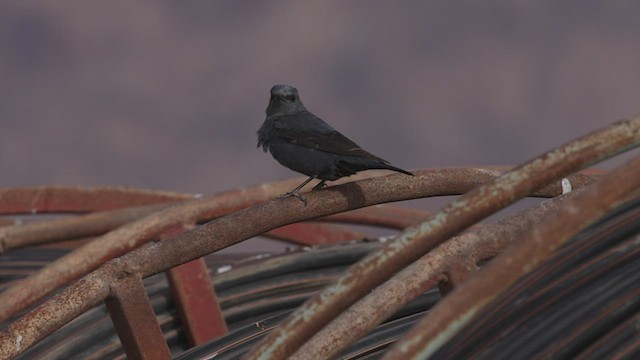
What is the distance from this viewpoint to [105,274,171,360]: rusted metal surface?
7.94m

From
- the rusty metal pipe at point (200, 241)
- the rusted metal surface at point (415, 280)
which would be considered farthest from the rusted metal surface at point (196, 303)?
the rusted metal surface at point (415, 280)

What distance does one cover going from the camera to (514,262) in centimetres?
505

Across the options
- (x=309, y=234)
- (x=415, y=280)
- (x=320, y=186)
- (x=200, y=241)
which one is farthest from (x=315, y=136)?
(x=309, y=234)

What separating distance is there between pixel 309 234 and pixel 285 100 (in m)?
8.55

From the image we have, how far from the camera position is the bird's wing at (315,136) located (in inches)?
313

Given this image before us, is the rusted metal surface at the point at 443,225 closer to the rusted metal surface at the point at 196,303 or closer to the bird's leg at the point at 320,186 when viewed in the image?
the bird's leg at the point at 320,186

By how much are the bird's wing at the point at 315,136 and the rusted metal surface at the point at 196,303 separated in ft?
11.1

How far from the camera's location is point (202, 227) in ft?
25.0

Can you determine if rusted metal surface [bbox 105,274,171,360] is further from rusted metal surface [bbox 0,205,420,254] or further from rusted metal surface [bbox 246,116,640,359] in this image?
rusted metal surface [bbox 0,205,420,254]

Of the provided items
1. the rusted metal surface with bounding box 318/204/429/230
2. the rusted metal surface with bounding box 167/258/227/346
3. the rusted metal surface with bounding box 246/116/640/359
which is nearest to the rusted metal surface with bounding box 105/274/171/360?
the rusted metal surface with bounding box 246/116/640/359

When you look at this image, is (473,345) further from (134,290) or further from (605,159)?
(134,290)

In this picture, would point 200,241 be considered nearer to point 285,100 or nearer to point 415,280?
point 415,280

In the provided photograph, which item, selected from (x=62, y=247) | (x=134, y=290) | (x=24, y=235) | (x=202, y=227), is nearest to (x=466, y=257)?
(x=202, y=227)

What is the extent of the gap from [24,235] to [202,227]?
670 cm
